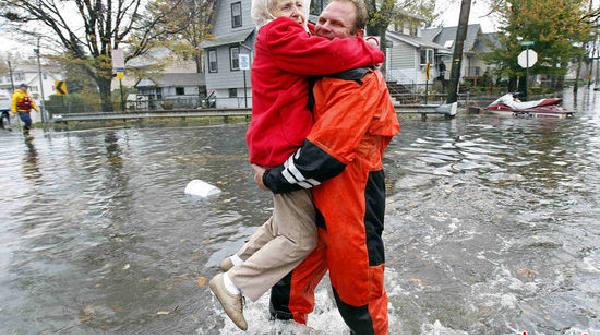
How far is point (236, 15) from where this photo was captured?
112 feet

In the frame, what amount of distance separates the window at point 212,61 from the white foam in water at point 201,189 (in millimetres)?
31638

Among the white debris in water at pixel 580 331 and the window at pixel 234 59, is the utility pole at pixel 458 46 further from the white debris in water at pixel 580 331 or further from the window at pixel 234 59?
the window at pixel 234 59

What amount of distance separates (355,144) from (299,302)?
0.99 m

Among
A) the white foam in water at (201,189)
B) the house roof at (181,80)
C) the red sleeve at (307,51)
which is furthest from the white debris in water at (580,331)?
the house roof at (181,80)

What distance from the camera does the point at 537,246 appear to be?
3973 mm

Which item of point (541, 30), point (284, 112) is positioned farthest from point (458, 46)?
point (284, 112)

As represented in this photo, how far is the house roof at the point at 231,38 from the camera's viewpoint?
32278 mm

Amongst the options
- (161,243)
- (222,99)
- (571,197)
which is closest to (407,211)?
(571,197)

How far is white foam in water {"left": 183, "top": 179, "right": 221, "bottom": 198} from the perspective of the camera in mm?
6209

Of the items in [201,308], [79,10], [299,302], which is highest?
[79,10]

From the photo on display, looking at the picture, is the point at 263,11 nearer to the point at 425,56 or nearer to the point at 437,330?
the point at 437,330

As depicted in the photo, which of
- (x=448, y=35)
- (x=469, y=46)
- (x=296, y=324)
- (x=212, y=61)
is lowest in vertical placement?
(x=296, y=324)

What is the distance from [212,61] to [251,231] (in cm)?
3432

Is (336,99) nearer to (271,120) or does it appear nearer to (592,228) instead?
(271,120)
